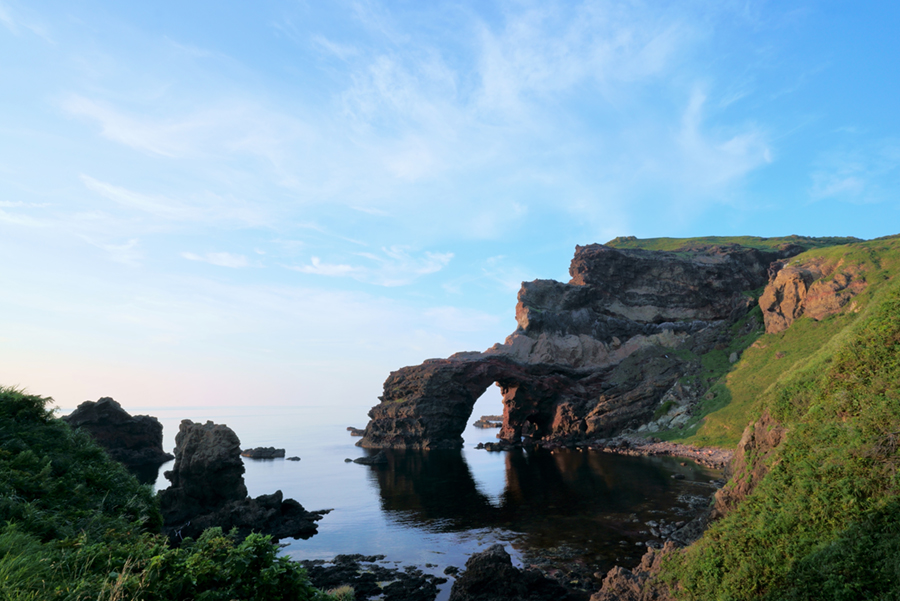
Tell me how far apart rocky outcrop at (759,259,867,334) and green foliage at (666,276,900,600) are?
7064 cm

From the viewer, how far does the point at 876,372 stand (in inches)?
621

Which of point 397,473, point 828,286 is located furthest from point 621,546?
point 828,286

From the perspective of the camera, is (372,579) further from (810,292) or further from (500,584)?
(810,292)

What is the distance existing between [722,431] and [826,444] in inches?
2493

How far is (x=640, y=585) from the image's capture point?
1744 centimetres

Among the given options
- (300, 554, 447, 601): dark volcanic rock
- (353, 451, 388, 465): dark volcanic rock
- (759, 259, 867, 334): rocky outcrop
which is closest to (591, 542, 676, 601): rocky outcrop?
(300, 554, 447, 601): dark volcanic rock

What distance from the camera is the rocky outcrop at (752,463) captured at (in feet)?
56.9

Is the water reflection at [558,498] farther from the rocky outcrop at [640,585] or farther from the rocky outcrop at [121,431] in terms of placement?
the rocky outcrop at [121,431]

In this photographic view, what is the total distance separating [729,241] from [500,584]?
588ft

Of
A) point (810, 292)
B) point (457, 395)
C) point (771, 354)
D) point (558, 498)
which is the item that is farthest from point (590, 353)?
point (558, 498)

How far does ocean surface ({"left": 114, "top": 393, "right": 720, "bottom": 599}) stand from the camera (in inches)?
1259

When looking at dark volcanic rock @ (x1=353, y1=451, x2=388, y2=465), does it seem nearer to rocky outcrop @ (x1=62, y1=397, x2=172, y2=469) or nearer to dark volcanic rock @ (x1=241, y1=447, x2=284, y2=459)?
dark volcanic rock @ (x1=241, y1=447, x2=284, y2=459)

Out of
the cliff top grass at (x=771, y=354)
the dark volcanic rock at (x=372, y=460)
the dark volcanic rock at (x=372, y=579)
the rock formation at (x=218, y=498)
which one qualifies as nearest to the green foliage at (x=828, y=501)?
the dark volcanic rock at (x=372, y=579)

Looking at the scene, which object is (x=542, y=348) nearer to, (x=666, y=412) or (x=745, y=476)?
(x=666, y=412)
